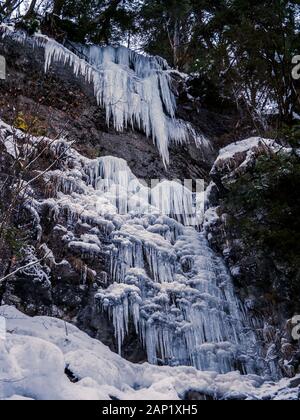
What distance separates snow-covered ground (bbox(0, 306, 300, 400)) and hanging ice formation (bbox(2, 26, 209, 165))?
5.41m

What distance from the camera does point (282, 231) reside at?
6352mm

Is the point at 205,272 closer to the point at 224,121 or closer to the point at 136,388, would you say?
the point at 136,388

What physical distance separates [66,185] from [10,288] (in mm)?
2249

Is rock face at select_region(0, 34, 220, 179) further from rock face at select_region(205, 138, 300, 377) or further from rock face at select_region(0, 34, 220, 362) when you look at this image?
rock face at select_region(205, 138, 300, 377)

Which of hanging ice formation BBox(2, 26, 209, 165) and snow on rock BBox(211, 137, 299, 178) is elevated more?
hanging ice formation BBox(2, 26, 209, 165)

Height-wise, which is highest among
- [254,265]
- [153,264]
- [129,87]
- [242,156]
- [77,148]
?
[129,87]

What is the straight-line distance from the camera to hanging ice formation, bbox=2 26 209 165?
32.5 ft

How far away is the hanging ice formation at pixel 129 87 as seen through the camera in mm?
9914

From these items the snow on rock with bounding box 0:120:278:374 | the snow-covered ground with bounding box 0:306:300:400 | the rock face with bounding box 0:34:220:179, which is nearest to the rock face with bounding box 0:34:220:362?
the rock face with bounding box 0:34:220:179

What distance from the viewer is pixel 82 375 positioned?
443cm

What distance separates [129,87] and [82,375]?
291 inches

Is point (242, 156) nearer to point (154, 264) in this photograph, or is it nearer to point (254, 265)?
point (254, 265)

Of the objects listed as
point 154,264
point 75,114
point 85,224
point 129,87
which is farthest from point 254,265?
point 129,87
